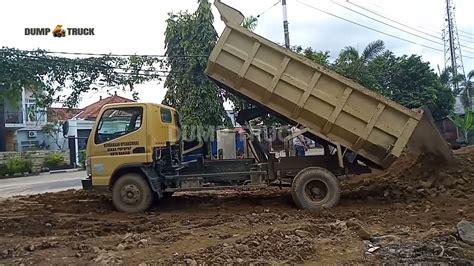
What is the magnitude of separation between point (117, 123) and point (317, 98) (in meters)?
3.67

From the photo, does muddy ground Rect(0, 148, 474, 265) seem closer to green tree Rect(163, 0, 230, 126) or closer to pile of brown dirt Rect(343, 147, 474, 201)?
pile of brown dirt Rect(343, 147, 474, 201)

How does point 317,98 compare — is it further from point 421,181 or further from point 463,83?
point 463,83

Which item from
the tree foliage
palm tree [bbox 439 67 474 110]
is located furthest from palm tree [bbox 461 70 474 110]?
the tree foliage

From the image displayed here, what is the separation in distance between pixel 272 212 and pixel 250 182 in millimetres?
923

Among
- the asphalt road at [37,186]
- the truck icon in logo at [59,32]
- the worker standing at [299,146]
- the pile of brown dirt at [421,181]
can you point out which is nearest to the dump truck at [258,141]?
the pile of brown dirt at [421,181]

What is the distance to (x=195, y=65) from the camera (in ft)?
67.9

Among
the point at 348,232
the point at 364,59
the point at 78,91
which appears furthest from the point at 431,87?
the point at 348,232

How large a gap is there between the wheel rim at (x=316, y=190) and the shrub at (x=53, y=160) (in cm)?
2580

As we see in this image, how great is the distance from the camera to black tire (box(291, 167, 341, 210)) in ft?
29.1

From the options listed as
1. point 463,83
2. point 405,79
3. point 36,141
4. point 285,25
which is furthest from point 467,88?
point 36,141

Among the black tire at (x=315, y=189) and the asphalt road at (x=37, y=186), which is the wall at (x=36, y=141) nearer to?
the asphalt road at (x=37, y=186)

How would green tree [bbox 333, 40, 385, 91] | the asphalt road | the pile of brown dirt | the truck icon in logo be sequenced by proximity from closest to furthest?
1. the pile of brown dirt
2. the asphalt road
3. the truck icon in logo
4. green tree [bbox 333, 40, 385, 91]

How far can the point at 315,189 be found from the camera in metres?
9.05

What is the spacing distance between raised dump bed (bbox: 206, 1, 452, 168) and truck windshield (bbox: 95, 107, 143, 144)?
1.73 metres
